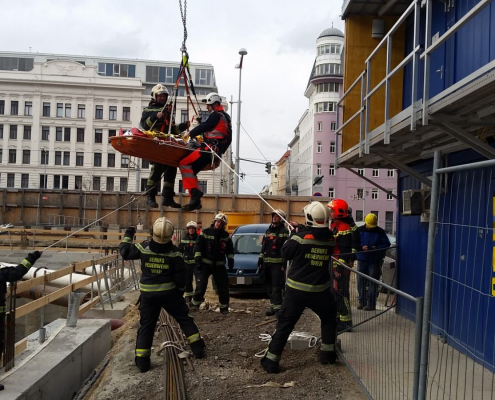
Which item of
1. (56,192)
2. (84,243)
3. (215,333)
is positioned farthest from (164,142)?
(56,192)

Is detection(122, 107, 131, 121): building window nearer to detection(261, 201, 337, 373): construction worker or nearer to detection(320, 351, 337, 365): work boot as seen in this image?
detection(261, 201, 337, 373): construction worker

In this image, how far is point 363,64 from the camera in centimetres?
869

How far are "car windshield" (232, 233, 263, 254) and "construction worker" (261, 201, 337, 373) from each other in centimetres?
672

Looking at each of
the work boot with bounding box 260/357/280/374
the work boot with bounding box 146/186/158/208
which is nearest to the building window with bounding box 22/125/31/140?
the work boot with bounding box 146/186/158/208

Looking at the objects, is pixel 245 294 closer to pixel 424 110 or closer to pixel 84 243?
pixel 424 110

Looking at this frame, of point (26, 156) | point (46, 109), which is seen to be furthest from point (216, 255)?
point (26, 156)

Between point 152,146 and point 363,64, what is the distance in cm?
406

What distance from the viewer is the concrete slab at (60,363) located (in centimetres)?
598

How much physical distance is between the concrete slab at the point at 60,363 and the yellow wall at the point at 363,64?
546 cm

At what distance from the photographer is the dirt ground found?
5258 millimetres

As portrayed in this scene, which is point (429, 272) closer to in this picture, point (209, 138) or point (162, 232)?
point (162, 232)

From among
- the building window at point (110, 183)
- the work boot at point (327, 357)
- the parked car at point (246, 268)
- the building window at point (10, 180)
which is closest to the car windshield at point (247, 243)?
the parked car at point (246, 268)

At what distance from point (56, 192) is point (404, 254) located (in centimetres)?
2662

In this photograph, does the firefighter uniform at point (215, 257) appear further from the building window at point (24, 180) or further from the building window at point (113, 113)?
the building window at point (24, 180)
